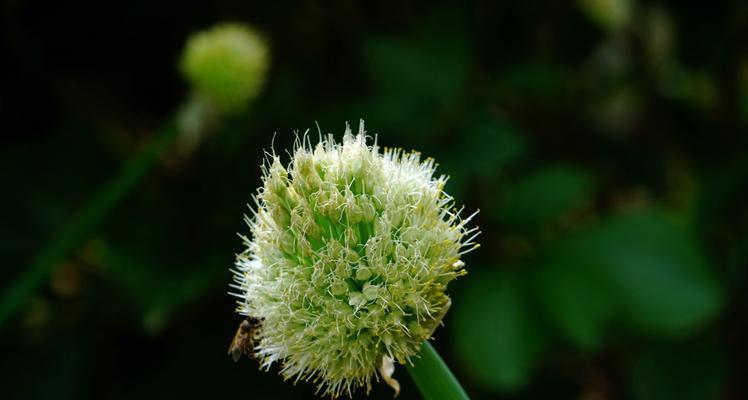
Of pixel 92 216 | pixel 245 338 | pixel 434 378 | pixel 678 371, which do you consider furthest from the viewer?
pixel 678 371

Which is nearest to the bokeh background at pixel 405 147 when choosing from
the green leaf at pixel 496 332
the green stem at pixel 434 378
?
the green leaf at pixel 496 332

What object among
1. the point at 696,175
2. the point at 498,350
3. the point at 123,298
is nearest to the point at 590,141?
the point at 696,175

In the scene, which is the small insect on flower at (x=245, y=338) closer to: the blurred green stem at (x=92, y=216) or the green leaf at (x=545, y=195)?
the blurred green stem at (x=92, y=216)

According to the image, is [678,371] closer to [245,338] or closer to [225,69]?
[225,69]

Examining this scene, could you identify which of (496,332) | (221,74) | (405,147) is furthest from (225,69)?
(496,332)

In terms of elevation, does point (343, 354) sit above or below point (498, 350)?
below

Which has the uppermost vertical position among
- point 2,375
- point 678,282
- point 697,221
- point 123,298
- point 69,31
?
point 697,221

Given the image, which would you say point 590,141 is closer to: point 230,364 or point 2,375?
point 230,364
